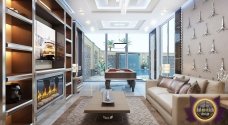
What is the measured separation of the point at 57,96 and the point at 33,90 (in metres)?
1.85

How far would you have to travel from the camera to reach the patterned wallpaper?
397 cm

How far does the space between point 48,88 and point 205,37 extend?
379 cm

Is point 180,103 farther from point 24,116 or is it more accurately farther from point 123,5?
point 123,5

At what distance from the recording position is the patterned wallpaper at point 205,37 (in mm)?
3969

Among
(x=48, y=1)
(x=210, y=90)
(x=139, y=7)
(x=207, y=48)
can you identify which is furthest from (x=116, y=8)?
(x=210, y=90)

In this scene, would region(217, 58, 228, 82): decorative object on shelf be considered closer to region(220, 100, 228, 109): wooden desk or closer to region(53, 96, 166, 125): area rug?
region(220, 100, 228, 109): wooden desk

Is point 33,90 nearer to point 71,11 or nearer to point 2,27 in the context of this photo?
point 2,27

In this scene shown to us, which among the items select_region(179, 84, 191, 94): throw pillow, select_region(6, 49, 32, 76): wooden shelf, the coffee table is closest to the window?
select_region(179, 84, 191, 94): throw pillow

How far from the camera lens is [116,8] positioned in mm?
6855

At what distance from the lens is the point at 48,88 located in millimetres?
4832

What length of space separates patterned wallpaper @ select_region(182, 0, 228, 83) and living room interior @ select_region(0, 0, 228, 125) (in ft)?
0.06

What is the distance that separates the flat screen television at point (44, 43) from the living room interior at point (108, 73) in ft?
Result: 0.07

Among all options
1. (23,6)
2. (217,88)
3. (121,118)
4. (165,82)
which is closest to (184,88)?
(217,88)

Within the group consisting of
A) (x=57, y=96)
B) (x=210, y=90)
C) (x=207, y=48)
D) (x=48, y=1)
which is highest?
(x=48, y=1)
